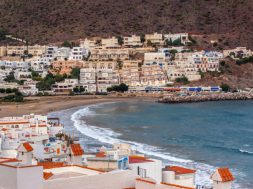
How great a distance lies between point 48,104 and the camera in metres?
65.4

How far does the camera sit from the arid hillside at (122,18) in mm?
110750

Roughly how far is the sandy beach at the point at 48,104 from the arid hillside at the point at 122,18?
110ft

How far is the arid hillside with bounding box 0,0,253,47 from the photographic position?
111m

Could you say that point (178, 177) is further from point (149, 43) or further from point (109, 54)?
point (149, 43)

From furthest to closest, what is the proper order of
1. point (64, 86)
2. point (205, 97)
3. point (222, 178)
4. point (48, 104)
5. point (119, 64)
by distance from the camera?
1. point (119, 64)
2. point (64, 86)
3. point (205, 97)
4. point (48, 104)
5. point (222, 178)

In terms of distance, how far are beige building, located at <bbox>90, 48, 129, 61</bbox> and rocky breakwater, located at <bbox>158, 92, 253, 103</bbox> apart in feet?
56.9

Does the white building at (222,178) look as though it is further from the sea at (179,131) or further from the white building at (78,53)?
the white building at (78,53)

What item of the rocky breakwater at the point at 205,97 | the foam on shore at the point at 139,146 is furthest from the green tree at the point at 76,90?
the foam on shore at the point at 139,146

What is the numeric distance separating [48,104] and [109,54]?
31.1 metres

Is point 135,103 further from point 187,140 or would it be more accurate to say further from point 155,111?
point 187,140

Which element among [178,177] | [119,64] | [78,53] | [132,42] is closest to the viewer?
[178,177]

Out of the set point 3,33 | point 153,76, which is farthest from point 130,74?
point 3,33

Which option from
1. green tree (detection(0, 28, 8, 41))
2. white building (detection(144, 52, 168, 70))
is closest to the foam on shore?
white building (detection(144, 52, 168, 70))

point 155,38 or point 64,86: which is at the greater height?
point 155,38
